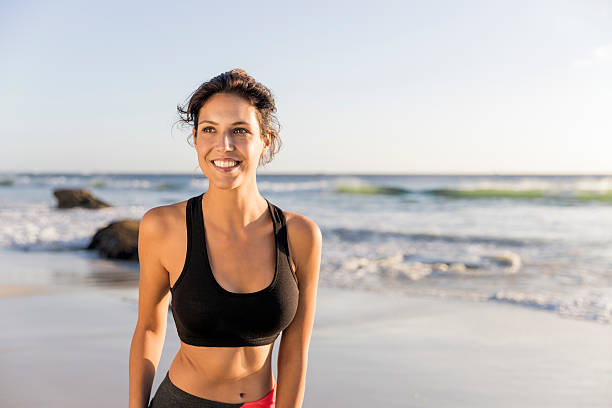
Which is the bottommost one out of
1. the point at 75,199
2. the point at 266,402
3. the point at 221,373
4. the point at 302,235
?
the point at 75,199

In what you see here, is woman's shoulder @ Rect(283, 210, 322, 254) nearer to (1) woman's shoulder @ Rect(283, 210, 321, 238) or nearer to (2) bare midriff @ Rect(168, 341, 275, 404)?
(1) woman's shoulder @ Rect(283, 210, 321, 238)

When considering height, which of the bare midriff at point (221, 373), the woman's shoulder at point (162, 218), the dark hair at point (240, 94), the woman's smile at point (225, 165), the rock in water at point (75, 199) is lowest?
the rock in water at point (75, 199)

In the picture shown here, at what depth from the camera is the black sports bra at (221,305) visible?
1757 millimetres

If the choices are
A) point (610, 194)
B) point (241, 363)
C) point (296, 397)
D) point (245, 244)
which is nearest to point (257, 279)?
point (245, 244)

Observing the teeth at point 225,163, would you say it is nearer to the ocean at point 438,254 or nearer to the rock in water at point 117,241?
the ocean at point 438,254

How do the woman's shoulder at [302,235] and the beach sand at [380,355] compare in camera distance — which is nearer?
the woman's shoulder at [302,235]

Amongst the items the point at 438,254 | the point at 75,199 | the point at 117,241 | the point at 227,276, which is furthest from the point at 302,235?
the point at 75,199

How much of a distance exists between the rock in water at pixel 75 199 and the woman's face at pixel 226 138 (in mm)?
19106

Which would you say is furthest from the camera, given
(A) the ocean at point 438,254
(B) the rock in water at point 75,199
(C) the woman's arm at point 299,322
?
(B) the rock in water at point 75,199

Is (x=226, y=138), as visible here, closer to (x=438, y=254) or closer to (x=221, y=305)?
(x=221, y=305)

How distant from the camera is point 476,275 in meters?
8.39

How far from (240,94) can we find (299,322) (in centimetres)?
87

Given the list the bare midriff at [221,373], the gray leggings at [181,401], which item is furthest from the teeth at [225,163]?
the gray leggings at [181,401]

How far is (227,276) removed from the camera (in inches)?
73.0
